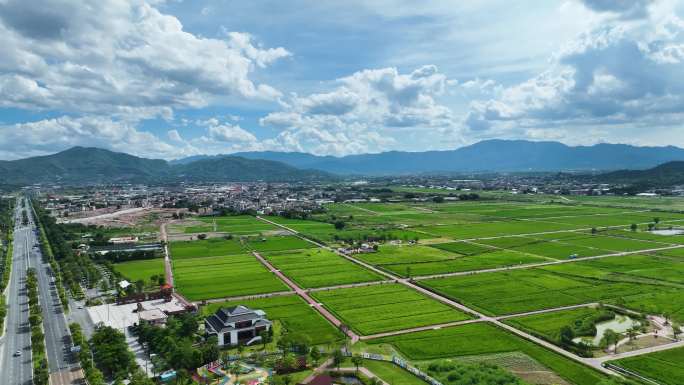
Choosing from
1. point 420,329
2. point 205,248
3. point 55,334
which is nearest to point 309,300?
point 420,329

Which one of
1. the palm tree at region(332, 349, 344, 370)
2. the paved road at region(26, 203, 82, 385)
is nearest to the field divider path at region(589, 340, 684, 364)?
the palm tree at region(332, 349, 344, 370)

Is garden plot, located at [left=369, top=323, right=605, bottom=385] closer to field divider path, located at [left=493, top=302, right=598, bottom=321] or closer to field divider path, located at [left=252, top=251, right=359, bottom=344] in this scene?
field divider path, located at [left=252, top=251, right=359, bottom=344]

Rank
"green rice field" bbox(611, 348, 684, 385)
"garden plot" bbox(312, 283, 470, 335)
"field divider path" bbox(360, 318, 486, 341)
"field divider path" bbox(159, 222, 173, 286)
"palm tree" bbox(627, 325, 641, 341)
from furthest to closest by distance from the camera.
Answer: "field divider path" bbox(159, 222, 173, 286)
"garden plot" bbox(312, 283, 470, 335)
"field divider path" bbox(360, 318, 486, 341)
"palm tree" bbox(627, 325, 641, 341)
"green rice field" bbox(611, 348, 684, 385)

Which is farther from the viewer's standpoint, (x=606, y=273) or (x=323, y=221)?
(x=323, y=221)

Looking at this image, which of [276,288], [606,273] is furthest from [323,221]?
[606,273]

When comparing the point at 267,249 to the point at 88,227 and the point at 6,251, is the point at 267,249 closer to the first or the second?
the point at 6,251
